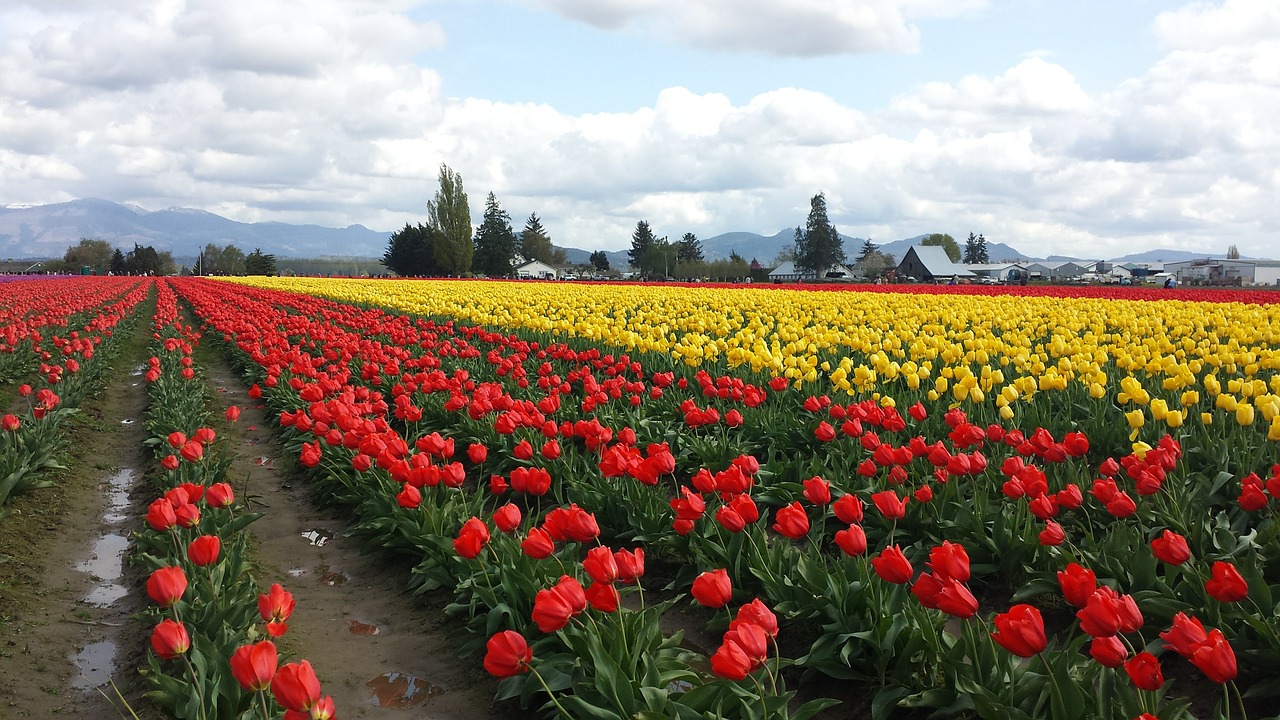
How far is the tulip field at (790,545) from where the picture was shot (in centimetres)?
310

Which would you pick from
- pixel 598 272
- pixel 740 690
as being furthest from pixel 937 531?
pixel 598 272

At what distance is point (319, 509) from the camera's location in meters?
7.20

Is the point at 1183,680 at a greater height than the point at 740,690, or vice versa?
the point at 740,690

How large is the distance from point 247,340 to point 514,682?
1046cm

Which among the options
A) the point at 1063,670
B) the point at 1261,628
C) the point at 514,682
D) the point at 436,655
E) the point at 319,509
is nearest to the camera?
the point at 1063,670

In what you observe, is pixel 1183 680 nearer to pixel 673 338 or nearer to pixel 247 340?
pixel 673 338

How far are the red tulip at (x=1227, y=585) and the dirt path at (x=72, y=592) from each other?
439cm

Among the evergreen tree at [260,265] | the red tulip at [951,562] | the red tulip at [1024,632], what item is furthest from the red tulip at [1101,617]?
the evergreen tree at [260,265]

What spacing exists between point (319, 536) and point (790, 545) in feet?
12.0

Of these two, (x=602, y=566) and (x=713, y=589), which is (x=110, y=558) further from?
(x=713, y=589)

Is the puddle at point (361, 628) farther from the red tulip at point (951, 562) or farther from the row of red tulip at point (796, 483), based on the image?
the red tulip at point (951, 562)

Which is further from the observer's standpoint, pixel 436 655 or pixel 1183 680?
pixel 436 655

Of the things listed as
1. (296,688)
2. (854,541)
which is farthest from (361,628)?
(854,541)

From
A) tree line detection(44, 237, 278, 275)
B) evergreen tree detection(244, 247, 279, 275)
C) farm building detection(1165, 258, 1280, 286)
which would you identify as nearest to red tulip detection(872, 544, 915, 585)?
tree line detection(44, 237, 278, 275)
